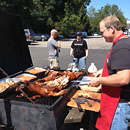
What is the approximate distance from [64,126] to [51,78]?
1.24 meters

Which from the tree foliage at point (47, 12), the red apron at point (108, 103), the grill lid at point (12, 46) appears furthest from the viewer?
the tree foliage at point (47, 12)

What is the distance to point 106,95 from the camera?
2127 millimetres

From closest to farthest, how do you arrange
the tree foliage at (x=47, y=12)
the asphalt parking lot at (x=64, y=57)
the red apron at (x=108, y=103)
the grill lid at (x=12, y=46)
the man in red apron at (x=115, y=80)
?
the man in red apron at (x=115, y=80) < the red apron at (x=108, y=103) < the grill lid at (x=12, y=46) < the asphalt parking lot at (x=64, y=57) < the tree foliage at (x=47, y=12)

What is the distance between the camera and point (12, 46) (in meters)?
3.76

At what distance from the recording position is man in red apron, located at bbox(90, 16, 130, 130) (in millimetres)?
1753

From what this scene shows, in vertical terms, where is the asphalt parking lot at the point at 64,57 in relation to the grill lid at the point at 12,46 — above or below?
below

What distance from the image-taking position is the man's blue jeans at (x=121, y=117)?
204 cm

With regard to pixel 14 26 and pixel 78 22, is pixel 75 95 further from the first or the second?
pixel 78 22

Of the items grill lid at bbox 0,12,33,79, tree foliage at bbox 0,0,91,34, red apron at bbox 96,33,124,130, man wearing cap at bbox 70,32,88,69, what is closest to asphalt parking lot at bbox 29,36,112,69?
man wearing cap at bbox 70,32,88,69

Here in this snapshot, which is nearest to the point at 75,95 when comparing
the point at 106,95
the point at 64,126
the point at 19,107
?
the point at 64,126

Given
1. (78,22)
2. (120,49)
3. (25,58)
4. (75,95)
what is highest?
(78,22)

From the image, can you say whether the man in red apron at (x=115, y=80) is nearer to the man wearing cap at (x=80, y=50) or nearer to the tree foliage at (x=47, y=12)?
the man wearing cap at (x=80, y=50)

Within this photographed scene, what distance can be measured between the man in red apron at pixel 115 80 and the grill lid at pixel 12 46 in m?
2.36

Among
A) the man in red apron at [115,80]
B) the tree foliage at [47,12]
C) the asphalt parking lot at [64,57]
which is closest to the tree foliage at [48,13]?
the tree foliage at [47,12]
